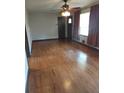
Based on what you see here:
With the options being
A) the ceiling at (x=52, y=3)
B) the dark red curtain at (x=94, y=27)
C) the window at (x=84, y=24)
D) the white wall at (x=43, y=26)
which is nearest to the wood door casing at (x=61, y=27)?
the white wall at (x=43, y=26)

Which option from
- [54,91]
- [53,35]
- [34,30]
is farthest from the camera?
[53,35]

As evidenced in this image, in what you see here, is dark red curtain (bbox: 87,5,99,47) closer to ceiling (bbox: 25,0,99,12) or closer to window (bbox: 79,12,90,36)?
ceiling (bbox: 25,0,99,12)

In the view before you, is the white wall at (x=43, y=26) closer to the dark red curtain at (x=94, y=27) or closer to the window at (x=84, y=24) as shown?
the window at (x=84, y=24)

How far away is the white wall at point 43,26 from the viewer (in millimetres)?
10039

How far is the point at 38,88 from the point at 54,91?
369 millimetres

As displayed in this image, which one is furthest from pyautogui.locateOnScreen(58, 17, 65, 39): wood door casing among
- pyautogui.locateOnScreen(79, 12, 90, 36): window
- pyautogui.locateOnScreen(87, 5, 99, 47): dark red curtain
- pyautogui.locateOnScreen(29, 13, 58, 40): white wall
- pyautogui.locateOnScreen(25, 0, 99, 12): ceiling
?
pyautogui.locateOnScreen(87, 5, 99, 47): dark red curtain

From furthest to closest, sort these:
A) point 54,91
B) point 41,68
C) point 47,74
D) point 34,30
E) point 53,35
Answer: point 53,35
point 34,30
point 41,68
point 47,74
point 54,91

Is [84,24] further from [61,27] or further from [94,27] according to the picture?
[61,27]

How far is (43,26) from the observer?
1039 cm
